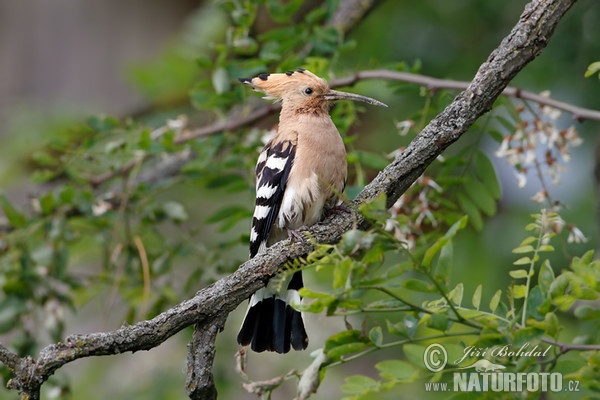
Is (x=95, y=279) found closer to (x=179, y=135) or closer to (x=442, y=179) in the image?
(x=179, y=135)

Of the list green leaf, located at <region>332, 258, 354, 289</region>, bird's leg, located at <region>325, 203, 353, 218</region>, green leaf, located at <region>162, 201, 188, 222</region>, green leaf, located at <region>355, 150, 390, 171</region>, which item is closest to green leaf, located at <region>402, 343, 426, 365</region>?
green leaf, located at <region>332, 258, 354, 289</region>

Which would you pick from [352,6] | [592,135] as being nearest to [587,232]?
[592,135]

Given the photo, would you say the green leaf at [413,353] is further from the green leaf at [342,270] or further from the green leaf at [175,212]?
the green leaf at [175,212]

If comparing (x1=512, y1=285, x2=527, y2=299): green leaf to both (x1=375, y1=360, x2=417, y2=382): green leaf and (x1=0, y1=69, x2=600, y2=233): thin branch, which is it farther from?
(x1=0, y1=69, x2=600, y2=233): thin branch

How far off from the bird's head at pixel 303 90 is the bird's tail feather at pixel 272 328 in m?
0.83

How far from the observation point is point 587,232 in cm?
390

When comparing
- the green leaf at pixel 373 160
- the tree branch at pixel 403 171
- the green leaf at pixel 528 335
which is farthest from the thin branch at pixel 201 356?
the green leaf at pixel 373 160

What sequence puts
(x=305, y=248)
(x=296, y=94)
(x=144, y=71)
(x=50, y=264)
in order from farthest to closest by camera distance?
(x=144, y=71) < (x=50, y=264) < (x=296, y=94) < (x=305, y=248)

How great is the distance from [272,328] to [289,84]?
1026 mm

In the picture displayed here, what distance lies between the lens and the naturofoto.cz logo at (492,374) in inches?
71.9

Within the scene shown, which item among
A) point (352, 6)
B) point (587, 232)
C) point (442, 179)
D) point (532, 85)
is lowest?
point (442, 179)

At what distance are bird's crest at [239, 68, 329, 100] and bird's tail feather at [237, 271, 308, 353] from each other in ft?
2.88

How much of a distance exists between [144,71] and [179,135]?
1080 mm

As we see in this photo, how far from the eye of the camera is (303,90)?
10.2 feet
